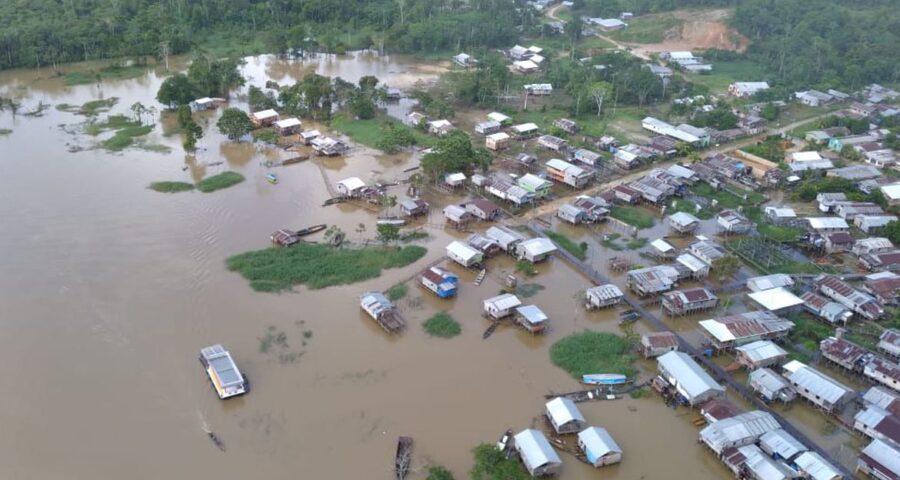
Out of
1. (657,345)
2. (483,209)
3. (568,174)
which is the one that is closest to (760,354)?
(657,345)

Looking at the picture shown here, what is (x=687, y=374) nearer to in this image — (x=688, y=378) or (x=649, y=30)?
(x=688, y=378)

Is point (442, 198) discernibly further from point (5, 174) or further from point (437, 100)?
point (5, 174)

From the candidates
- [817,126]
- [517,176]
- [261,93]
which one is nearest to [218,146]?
[261,93]

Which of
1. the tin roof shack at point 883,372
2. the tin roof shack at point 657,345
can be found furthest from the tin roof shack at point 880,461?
the tin roof shack at point 657,345

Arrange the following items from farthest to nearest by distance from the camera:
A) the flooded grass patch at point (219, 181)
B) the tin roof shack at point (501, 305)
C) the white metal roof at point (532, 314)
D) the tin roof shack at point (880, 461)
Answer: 1. the flooded grass patch at point (219, 181)
2. the tin roof shack at point (501, 305)
3. the white metal roof at point (532, 314)
4. the tin roof shack at point (880, 461)

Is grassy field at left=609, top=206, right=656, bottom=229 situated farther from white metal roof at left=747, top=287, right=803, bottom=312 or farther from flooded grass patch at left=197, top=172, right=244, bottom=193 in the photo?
flooded grass patch at left=197, top=172, right=244, bottom=193

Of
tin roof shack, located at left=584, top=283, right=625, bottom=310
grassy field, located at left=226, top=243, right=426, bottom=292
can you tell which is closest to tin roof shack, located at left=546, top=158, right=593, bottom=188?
grassy field, located at left=226, top=243, right=426, bottom=292

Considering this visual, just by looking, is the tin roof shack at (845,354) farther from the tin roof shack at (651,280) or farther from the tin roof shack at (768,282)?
the tin roof shack at (651,280)
